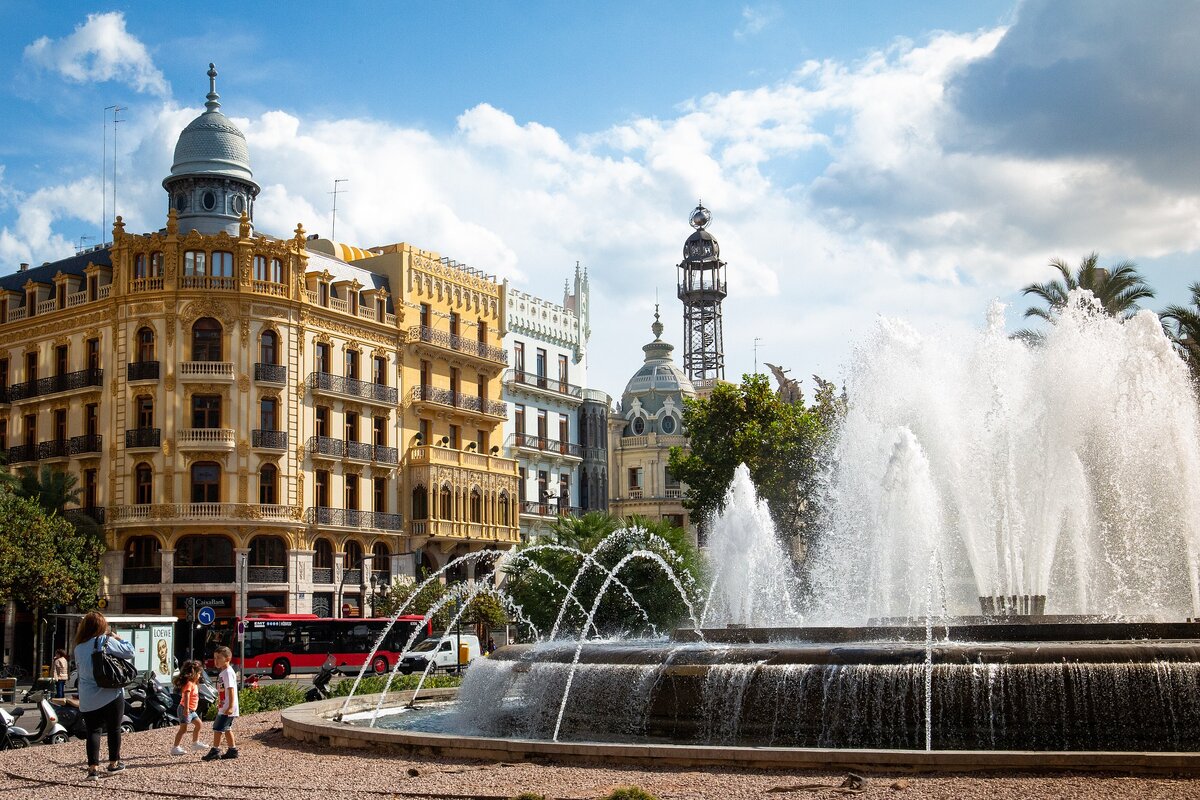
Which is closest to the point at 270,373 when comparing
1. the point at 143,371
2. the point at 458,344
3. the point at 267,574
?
the point at 143,371

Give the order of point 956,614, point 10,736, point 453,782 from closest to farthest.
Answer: point 453,782
point 10,736
point 956,614

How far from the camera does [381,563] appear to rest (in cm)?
5794

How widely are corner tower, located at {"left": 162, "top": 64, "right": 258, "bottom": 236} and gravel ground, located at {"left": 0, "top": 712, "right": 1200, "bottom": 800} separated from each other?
42741mm

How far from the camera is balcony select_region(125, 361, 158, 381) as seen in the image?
51.9m

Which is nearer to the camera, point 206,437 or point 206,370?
point 206,437

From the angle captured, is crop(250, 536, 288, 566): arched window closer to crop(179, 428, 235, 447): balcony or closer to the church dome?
crop(179, 428, 235, 447): balcony

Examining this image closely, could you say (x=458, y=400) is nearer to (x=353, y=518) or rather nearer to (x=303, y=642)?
(x=353, y=518)

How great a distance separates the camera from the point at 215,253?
5303 centimetres

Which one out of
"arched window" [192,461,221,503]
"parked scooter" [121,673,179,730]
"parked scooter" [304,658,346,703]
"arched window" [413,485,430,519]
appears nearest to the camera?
"parked scooter" [121,673,179,730]

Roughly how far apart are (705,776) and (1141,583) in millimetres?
19001

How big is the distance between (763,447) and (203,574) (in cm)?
2246

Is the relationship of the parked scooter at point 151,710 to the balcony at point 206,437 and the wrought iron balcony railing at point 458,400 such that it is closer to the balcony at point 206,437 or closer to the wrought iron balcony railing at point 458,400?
the balcony at point 206,437

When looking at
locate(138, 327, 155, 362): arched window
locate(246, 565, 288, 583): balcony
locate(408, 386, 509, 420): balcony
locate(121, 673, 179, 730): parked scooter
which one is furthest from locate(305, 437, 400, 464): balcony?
locate(121, 673, 179, 730): parked scooter

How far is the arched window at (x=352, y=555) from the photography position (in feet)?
182
